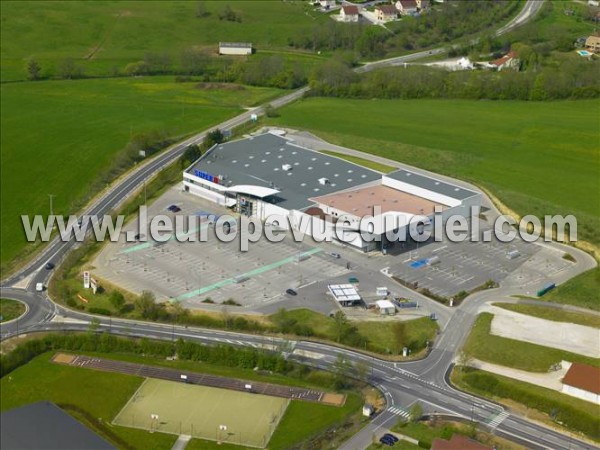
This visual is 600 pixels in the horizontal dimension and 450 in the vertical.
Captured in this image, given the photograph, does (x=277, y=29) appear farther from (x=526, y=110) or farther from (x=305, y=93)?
(x=526, y=110)

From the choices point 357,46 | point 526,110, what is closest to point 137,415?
point 526,110

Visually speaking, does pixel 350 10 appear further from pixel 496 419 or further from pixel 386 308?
pixel 496 419

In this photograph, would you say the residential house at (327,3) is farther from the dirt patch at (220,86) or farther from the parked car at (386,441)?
the parked car at (386,441)

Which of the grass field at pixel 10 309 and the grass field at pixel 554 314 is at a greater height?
the grass field at pixel 10 309

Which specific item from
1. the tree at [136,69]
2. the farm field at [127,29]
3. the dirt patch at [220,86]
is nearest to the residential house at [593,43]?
A: the farm field at [127,29]

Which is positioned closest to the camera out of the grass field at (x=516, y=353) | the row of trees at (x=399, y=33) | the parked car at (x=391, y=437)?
the parked car at (x=391, y=437)

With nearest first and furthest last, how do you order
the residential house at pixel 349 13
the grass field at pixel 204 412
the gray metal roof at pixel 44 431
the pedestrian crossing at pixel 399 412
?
the gray metal roof at pixel 44 431 < the grass field at pixel 204 412 < the pedestrian crossing at pixel 399 412 < the residential house at pixel 349 13
